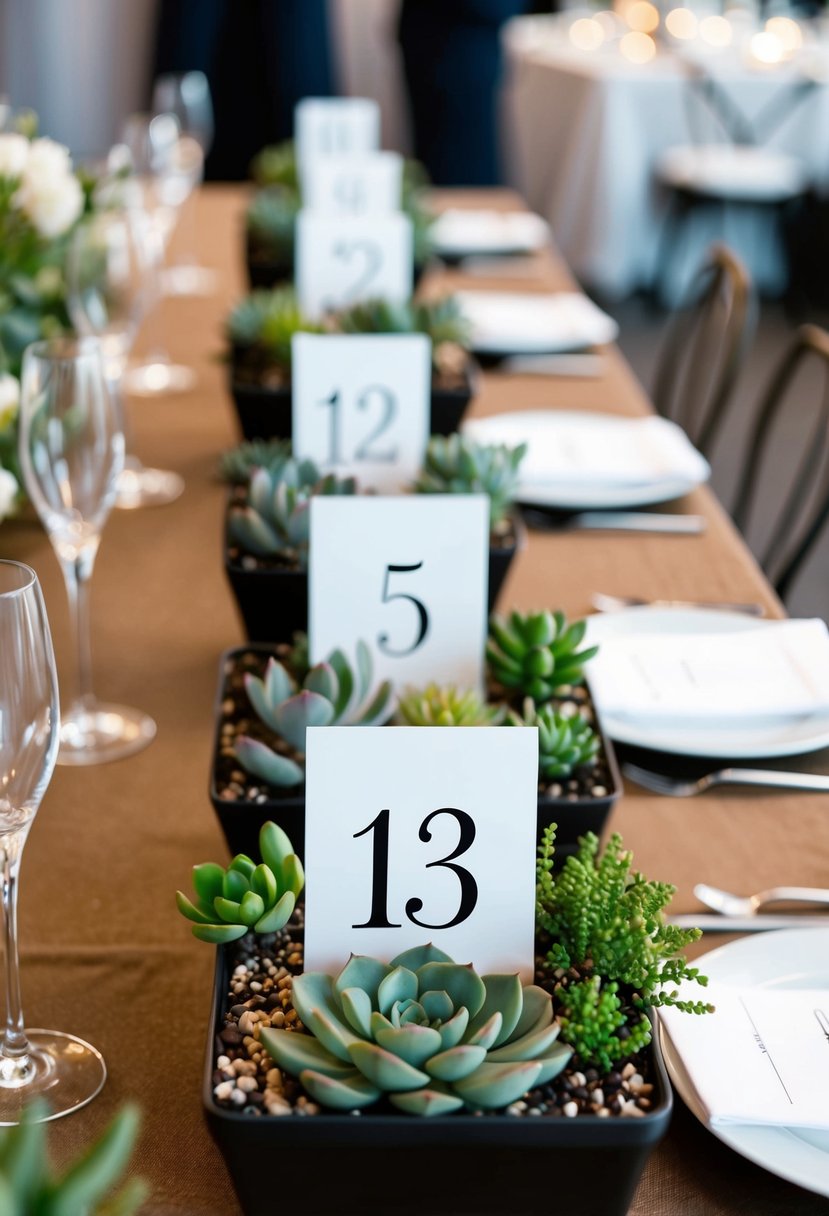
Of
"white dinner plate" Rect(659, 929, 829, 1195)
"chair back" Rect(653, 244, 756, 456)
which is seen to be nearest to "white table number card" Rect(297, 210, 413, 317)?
"chair back" Rect(653, 244, 756, 456)

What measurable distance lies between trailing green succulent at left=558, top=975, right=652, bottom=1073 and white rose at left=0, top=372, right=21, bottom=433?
0.83m

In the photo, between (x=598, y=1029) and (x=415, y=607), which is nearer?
(x=598, y=1029)

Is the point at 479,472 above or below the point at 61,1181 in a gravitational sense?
below

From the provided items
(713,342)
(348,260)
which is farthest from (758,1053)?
(713,342)

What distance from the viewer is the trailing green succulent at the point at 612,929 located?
66 centimetres

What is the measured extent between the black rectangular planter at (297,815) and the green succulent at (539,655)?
114mm

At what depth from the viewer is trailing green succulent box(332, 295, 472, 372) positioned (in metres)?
1.60

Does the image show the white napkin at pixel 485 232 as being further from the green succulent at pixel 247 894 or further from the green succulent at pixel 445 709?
the green succulent at pixel 247 894

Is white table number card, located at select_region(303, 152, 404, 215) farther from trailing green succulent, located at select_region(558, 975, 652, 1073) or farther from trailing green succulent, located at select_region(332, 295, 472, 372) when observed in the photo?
trailing green succulent, located at select_region(558, 975, 652, 1073)

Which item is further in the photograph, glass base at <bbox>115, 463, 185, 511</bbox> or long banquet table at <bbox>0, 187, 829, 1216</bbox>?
glass base at <bbox>115, 463, 185, 511</bbox>

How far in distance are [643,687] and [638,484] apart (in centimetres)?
50

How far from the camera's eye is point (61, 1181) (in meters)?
0.42

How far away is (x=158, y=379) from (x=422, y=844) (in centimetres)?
145

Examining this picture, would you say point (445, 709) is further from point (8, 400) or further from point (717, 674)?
point (8, 400)
